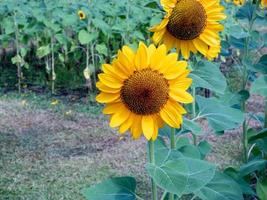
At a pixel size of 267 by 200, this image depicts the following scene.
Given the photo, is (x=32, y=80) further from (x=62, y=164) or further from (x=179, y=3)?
(x=179, y=3)

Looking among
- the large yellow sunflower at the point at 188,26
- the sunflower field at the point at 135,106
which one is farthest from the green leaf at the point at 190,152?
the large yellow sunflower at the point at 188,26

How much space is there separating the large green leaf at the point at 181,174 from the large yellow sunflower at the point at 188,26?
324 mm

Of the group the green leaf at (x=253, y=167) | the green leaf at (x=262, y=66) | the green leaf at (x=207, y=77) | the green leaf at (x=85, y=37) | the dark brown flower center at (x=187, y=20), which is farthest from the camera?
the green leaf at (x=85, y=37)

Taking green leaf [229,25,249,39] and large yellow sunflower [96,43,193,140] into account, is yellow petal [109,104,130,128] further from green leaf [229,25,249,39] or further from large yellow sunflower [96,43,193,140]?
green leaf [229,25,249,39]

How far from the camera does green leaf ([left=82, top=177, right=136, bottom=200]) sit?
1.53 metres

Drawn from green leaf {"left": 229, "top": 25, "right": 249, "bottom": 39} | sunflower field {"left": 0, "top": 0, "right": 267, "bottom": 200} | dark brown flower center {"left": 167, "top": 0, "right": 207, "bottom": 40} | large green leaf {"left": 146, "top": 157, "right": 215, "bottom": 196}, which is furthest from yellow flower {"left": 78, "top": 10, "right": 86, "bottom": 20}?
large green leaf {"left": 146, "top": 157, "right": 215, "bottom": 196}

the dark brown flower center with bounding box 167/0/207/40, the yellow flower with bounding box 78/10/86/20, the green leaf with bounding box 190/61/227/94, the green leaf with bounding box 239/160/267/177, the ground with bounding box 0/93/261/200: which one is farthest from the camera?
the yellow flower with bounding box 78/10/86/20

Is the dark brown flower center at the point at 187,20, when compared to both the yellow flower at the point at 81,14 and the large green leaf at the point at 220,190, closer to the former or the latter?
the large green leaf at the point at 220,190

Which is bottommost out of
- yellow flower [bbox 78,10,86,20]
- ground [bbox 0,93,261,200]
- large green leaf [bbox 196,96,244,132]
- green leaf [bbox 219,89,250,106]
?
ground [bbox 0,93,261,200]

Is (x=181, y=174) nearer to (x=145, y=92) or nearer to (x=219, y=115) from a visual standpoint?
(x=145, y=92)

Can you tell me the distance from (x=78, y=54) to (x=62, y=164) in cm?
235

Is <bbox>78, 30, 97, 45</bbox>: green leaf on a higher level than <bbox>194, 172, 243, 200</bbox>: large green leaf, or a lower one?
lower

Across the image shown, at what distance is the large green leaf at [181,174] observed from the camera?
1315mm

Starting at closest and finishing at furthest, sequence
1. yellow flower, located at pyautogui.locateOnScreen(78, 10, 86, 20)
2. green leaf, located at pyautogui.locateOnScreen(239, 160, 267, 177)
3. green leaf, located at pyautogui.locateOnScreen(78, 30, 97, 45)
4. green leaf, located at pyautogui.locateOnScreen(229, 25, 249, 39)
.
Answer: green leaf, located at pyautogui.locateOnScreen(239, 160, 267, 177) < green leaf, located at pyautogui.locateOnScreen(229, 25, 249, 39) < green leaf, located at pyautogui.locateOnScreen(78, 30, 97, 45) < yellow flower, located at pyautogui.locateOnScreen(78, 10, 86, 20)
